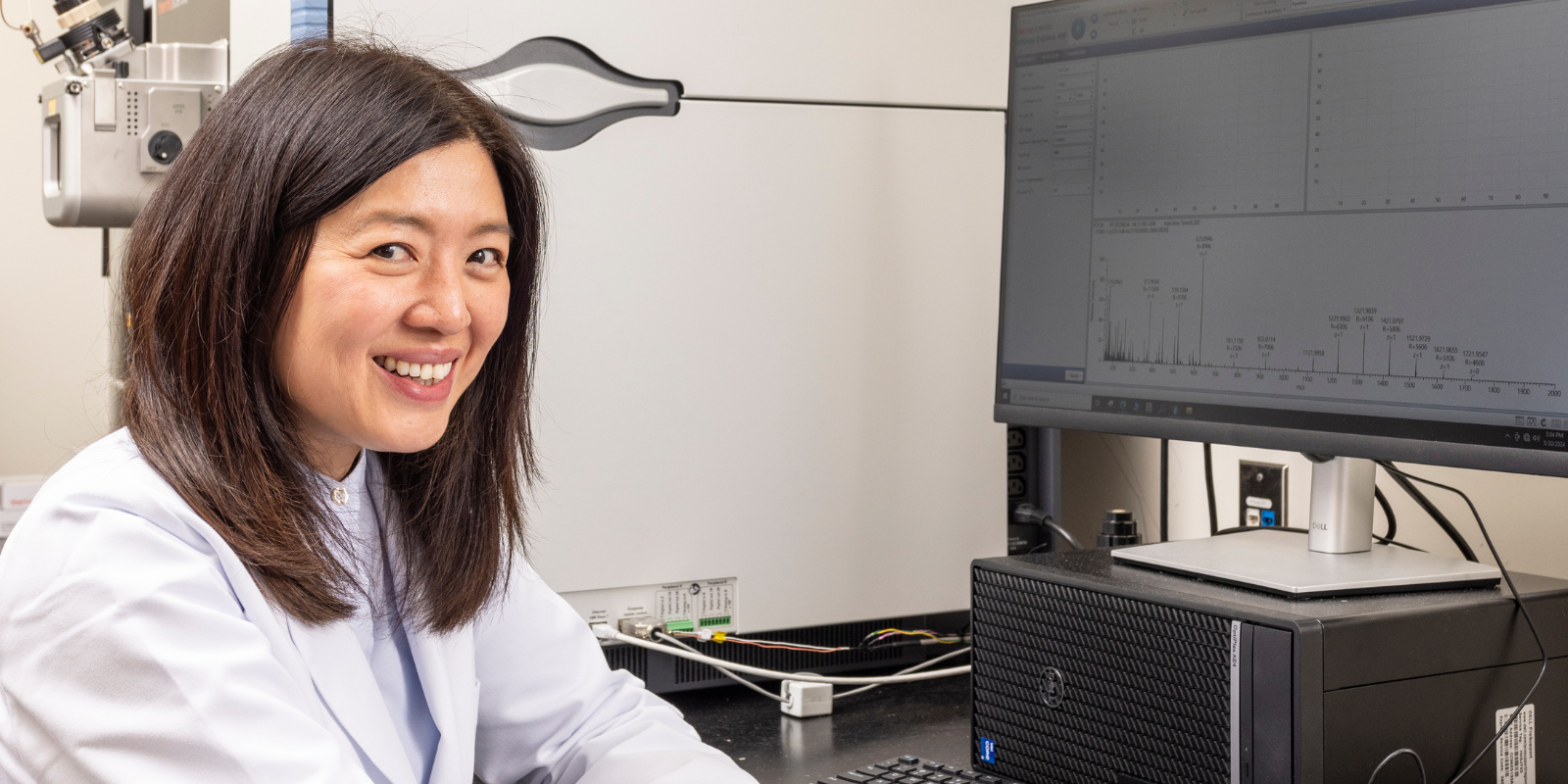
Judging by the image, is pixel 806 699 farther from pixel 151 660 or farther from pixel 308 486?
pixel 151 660

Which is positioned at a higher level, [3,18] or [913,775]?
[3,18]

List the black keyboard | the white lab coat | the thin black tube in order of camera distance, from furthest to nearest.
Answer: the thin black tube < the black keyboard < the white lab coat

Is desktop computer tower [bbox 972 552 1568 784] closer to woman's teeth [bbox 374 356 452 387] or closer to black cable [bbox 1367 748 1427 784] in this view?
black cable [bbox 1367 748 1427 784]

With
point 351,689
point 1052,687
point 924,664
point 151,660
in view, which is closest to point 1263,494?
point 924,664

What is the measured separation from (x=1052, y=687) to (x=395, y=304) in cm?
52

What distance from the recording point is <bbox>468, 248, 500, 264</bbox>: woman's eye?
2.82ft

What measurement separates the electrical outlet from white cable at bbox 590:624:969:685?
0.34 metres

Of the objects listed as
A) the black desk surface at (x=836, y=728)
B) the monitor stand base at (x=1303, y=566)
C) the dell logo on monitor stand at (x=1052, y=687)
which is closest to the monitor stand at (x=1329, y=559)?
the monitor stand base at (x=1303, y=566)

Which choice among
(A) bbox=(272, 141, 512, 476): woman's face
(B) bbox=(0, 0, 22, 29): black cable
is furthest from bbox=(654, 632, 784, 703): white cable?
(B) bbox=(0, 0, 22, 29): black cable

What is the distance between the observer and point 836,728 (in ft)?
3.74

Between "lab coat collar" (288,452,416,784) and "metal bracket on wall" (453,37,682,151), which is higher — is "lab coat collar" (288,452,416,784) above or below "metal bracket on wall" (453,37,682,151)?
below

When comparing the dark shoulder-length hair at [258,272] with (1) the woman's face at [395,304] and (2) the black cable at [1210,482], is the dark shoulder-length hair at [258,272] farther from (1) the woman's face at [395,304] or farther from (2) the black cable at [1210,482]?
(2) the black cable at [1210,482]

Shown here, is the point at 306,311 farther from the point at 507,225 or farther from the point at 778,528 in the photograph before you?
the point at 778,528

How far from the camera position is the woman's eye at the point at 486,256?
858 millimetres
